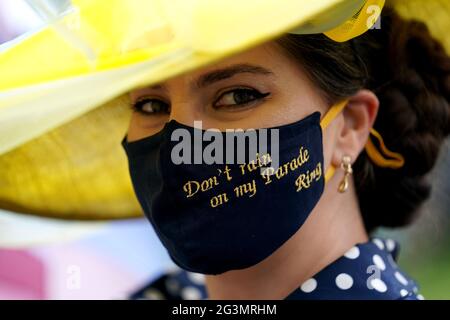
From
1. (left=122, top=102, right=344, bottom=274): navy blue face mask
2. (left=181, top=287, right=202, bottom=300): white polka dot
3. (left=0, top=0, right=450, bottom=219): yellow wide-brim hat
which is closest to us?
(left=0, top=0, right=450, bottom=219): yellow wide-brim hat

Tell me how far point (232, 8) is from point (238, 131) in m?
0.30

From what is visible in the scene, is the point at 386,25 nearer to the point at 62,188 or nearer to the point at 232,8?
the point at 232,8

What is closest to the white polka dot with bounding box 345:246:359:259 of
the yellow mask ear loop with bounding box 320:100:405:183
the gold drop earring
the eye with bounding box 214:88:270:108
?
the gold drop earring

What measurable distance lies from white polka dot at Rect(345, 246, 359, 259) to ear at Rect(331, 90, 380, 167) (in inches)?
6.0

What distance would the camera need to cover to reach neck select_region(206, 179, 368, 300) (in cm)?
124

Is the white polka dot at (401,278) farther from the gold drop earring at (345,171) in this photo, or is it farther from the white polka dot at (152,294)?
the white polka dot at (152,294)

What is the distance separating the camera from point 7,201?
1.59 metres

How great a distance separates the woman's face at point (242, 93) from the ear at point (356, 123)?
127mm

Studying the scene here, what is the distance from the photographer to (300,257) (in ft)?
4.10

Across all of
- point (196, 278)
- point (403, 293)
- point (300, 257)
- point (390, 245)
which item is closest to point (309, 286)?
point (300, 257)

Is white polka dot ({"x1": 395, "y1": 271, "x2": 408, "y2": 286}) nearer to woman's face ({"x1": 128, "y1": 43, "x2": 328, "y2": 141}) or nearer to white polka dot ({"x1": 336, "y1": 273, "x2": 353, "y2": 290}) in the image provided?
white polka dot ({"x1": 336, "y1": 273, "x2": 353, "y2": 290})

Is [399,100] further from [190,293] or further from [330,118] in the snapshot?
[190,293]

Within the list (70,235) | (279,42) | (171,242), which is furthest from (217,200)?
(70,235)

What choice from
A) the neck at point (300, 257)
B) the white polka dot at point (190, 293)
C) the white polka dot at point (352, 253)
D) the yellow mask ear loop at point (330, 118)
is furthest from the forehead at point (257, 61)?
the white polka dot at point (190, 293)
